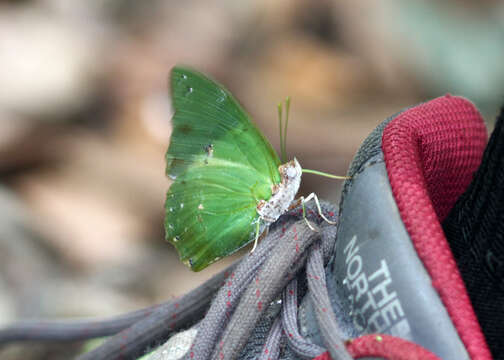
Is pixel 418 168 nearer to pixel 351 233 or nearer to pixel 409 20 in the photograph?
pixel 351 233

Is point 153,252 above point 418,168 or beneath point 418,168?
beneath

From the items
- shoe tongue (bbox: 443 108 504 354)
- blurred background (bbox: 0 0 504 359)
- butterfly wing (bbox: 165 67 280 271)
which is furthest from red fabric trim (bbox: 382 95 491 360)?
blurred background (bbox: 0 0 504 359)

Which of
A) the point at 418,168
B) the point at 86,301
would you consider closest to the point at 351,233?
the point at 418,168

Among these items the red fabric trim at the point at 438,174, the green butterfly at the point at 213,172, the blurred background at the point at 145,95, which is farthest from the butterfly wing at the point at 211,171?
the blurred background at the point at 145,95

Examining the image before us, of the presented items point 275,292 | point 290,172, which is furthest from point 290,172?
point 275,292

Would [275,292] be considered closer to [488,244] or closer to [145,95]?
[488,244]

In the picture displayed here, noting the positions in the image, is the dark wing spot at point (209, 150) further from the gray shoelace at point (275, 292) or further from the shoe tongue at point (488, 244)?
the shoe tongue at point (488, 244)

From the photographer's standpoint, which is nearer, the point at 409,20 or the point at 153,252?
the point at 153,252
